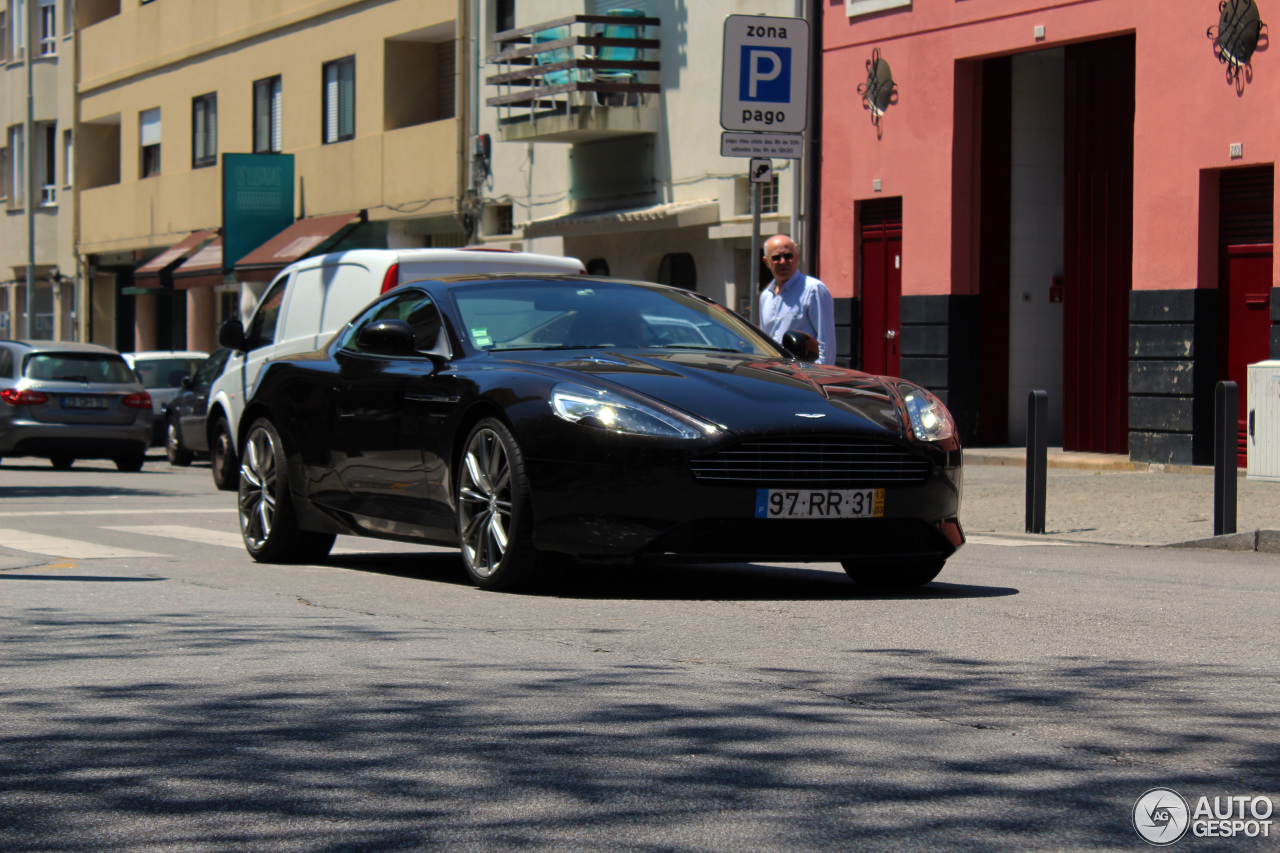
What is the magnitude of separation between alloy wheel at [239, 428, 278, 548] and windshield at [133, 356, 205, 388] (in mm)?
18067

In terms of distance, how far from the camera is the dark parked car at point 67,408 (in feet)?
71.2

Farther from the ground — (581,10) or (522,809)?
(581,10)

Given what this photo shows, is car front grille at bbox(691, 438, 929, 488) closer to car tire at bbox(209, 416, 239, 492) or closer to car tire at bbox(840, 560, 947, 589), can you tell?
car tire at bbox(840, 560, 947, 589)

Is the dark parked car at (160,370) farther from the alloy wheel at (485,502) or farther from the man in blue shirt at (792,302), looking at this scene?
the alloy wheel at (485,502)

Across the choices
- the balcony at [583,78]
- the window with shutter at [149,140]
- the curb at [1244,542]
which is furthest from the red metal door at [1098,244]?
the window with shutter at [149,140]

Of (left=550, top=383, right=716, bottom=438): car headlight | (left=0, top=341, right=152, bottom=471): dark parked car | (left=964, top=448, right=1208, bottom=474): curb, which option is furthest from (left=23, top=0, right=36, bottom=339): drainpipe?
(left=550, top=383, right=716, bottom=438): car headlight

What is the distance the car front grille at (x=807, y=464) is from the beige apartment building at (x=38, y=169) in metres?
42.0

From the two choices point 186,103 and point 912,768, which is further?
point 186,103

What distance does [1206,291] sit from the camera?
17.9 meters

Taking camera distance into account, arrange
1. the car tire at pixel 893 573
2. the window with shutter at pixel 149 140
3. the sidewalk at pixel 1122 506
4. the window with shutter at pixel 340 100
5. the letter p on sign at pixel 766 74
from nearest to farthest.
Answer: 1. the car tire at pixel 893 573
2. the sidewalk at pixel 1122 506
3. the letter p on sign at pixel 766 74
4. the window with shutter at pixel 340 100
5. the window with shutter at pixel 149 140

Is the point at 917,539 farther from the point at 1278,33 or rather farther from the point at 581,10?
the point at 581,10

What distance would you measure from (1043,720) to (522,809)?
1.58 metres

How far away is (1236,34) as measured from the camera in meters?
17.4

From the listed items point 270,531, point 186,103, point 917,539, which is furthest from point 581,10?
point 917,539
